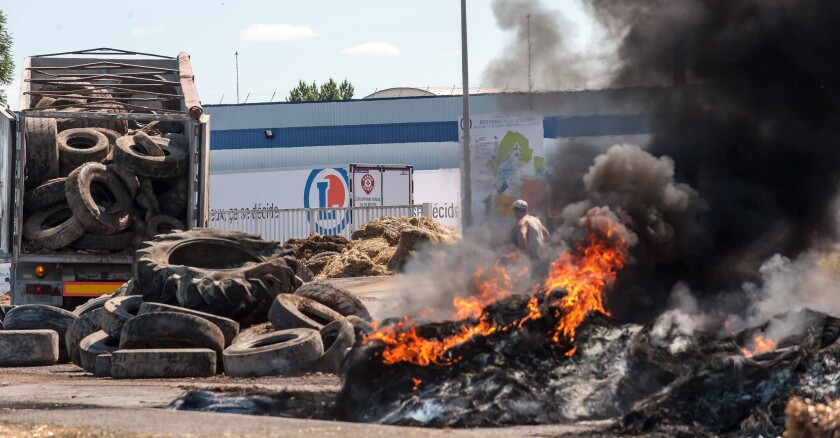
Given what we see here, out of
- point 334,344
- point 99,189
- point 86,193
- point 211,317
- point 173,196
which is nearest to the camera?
point 334,344

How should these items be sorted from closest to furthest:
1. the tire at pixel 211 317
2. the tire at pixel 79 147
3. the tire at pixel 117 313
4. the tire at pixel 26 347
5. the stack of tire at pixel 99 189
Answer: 1. the tire at pixel 211 317
2. the tire at pixel 117 313
3. the tire at pixel 26 347
4. the stack of tire at pixel 99 189
5. the tire at pixel 79 147

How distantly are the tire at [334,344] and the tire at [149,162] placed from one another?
5.08 m

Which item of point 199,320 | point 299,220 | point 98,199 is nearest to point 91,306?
point 98,199

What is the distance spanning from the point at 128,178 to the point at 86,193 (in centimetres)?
71

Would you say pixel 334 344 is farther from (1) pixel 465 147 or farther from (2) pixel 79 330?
(1) pixel 465 147

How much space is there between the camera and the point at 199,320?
43.1 feet

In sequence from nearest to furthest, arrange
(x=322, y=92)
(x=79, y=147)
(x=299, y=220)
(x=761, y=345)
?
(x=761, y=345), (x=79, y=147), (x=299, y=220), (x=322, y=92)

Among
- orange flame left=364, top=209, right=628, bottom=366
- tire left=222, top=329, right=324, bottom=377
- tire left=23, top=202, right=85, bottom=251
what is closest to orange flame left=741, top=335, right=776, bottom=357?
orange flame left=364, top=209, right=628, bottom=366

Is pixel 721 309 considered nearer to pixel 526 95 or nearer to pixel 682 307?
pixel 682 307

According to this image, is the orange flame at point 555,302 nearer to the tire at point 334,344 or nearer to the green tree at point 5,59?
the tire at point 334,344

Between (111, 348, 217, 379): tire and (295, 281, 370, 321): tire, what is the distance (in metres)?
2.25

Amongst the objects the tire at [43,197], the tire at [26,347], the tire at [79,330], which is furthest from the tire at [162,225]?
the tire at [26,347]

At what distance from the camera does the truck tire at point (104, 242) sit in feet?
54.4

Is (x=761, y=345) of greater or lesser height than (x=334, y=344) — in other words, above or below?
above
